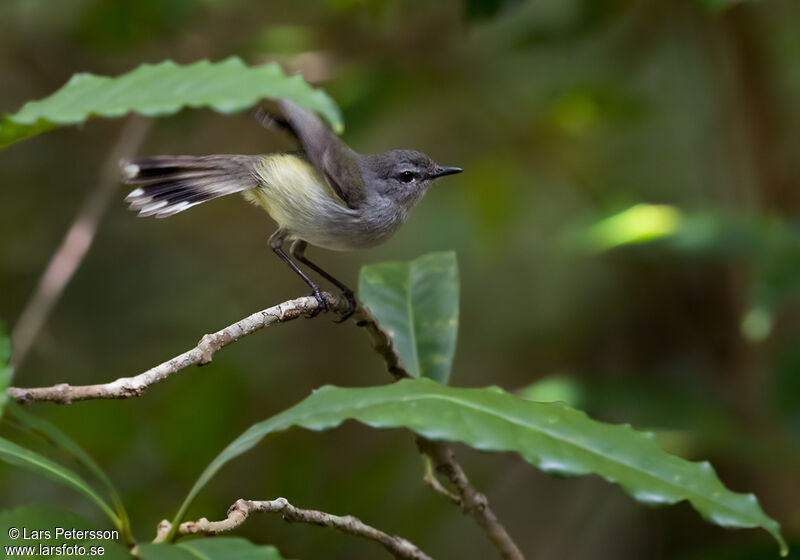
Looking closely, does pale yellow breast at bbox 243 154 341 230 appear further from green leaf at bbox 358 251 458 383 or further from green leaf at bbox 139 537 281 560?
green leaf at bbox 139 537 281 560

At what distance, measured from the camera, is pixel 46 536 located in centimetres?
141

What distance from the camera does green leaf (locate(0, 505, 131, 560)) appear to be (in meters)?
1.36

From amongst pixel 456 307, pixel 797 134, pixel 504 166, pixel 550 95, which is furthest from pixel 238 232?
pixel 456 307

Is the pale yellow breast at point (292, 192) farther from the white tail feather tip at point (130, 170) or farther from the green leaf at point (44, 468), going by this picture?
the green leaf at point (44, 468)

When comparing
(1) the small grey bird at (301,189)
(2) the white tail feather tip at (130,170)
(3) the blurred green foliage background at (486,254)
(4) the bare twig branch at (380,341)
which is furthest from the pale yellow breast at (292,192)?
(4) the bare twig branch at (380,341)

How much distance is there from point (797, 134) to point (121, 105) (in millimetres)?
4038

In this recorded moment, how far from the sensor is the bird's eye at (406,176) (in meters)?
3.44

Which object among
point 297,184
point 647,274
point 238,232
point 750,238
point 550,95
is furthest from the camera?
point 238,232

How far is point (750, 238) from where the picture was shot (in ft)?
10.8

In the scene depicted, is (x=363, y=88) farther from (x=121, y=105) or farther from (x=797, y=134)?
(x=121, y=105)

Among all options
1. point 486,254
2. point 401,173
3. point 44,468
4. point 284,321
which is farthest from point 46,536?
point 486,254

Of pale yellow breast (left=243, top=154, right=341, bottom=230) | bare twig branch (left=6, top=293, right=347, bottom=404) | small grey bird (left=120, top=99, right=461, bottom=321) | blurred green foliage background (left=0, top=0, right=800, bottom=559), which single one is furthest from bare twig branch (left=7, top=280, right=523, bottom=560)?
blurred green foliage background (left=0, top=0, right=800, bottom=559)

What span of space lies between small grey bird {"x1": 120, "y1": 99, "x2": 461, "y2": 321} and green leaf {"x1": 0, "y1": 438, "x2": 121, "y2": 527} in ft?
3.59

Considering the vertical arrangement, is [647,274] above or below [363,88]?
below
